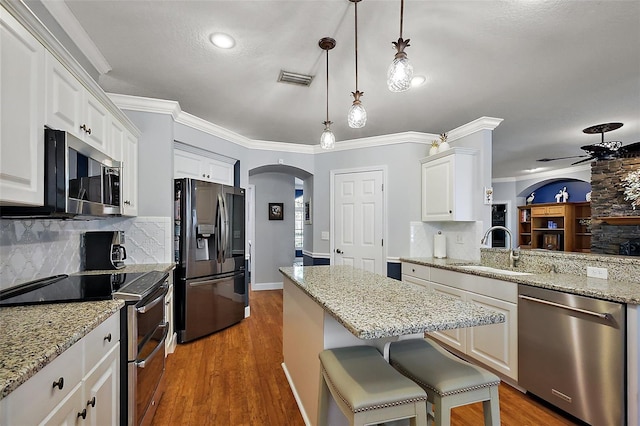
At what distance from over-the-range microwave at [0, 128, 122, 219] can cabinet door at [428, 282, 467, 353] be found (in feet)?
9.45

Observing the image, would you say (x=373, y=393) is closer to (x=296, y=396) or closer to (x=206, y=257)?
(x=296, y=396)

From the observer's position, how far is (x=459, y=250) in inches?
153

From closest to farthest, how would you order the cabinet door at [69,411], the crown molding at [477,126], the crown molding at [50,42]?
the cabinet door at [69,411] < the crown molding at [50,42] < the crown molding at [477,126]

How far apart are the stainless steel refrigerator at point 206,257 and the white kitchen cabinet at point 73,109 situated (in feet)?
3.65

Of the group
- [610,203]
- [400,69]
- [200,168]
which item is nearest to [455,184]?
[400,69]

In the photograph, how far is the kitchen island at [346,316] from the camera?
3.90 ft

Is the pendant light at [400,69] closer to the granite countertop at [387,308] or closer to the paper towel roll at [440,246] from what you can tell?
the granite countertop at [387,308]

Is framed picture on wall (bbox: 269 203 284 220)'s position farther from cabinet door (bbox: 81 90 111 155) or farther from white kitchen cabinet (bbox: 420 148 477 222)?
cabinet door (bbox: 81 90 111 155)

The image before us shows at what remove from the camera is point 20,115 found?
1340 millimetres

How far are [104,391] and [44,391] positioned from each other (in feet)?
1.75

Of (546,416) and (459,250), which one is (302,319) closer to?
(546,416)

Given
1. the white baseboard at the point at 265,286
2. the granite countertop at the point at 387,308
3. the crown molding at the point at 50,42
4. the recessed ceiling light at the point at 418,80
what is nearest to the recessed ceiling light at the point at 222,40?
the crown molding at the point at 50,42

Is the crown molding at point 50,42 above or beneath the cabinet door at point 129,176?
above

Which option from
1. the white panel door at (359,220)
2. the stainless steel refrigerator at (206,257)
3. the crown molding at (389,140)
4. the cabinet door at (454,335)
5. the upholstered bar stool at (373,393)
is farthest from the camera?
the white panel door at (359,220)
